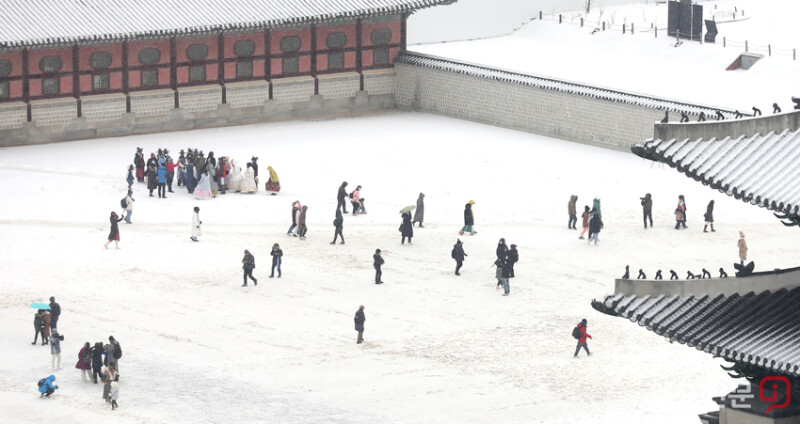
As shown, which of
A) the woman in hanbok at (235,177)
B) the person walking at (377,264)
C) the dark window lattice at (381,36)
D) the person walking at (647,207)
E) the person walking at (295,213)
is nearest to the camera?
the person walking at (377,264)

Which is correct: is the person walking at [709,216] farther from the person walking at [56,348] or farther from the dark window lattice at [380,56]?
the dark window lattice at [380,56]

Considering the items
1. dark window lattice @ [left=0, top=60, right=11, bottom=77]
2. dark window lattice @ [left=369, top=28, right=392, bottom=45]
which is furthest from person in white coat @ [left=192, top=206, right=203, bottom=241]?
dark window lattice @ [left=369, top=28, right=392, bottom=45]

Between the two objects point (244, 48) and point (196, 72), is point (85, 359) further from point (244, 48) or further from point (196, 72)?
point (244, 48)

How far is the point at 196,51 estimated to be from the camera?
74.4m

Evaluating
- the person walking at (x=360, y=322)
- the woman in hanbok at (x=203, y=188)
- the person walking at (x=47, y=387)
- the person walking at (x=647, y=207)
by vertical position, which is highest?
the woman in hanbok at (x=203, y=188)

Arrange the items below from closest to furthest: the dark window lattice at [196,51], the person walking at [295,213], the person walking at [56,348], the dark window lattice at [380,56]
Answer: the person walking at [56,348]
the person walking at [295,213]
the dark window lattice at [196,51]
the dark window lattice at [380,56]

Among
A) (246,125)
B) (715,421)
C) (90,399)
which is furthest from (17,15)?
A: (715,421)

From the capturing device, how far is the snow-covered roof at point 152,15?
227ft

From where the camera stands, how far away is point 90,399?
4478cm

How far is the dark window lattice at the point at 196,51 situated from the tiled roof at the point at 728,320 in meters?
43.6

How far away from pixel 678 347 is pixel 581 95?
23.9m

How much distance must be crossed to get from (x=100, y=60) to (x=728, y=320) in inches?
1721

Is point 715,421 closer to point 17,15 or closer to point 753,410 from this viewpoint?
point 753,410

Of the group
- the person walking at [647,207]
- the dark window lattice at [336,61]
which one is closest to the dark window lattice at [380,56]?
the dark window lattice at [336,61]
